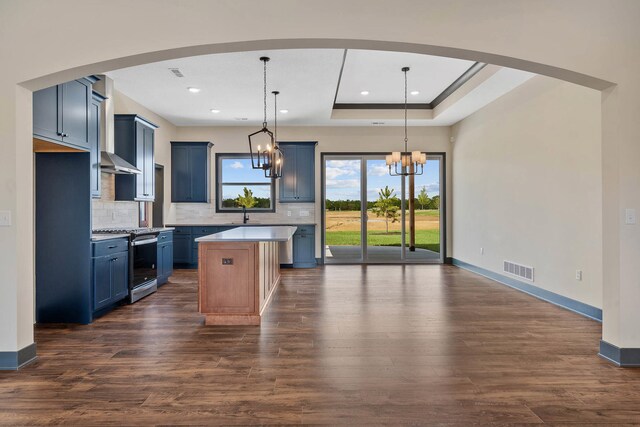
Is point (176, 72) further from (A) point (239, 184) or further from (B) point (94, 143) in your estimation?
(A) point (239, 184)

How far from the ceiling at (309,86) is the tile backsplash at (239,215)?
172cm

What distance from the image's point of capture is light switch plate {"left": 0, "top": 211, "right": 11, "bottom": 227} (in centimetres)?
273

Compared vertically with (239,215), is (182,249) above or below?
below

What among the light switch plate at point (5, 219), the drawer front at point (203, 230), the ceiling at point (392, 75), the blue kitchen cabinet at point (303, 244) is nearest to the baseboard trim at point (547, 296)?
the blue kitchen cabinet at point (303, 244)

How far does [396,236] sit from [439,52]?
5581mm

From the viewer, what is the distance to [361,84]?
6.15m

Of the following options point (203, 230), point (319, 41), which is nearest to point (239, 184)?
point (203, 230)

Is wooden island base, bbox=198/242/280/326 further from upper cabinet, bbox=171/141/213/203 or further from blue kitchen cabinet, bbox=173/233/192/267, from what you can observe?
upper cabinet, bbox=171/141/213/203

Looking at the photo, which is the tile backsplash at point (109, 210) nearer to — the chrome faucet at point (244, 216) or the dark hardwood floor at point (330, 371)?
the dark hardwood floor at point (330, 371)

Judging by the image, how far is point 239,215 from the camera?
7957 mm

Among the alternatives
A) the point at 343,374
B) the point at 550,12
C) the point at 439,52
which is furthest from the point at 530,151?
the point at 343,374

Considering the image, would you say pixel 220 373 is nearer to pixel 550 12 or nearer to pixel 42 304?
pixel 42 304

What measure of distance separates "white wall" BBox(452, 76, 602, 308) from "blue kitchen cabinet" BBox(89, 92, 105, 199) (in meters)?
5.32

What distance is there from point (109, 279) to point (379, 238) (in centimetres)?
535
